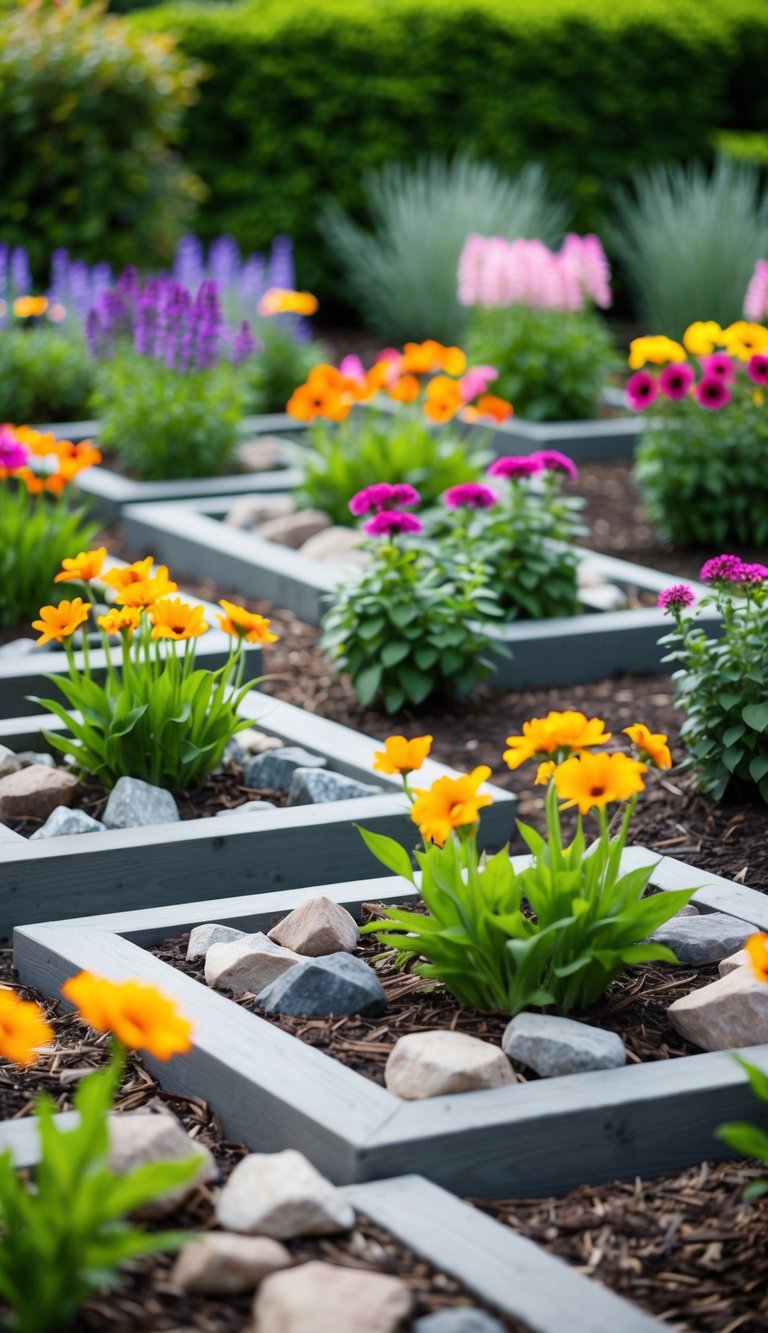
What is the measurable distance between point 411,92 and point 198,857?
8864 millimetres

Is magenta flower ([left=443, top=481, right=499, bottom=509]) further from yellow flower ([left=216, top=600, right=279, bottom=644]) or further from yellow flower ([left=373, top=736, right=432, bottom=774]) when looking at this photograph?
yellow flower ([left=373, top=736, right=432, bottom=774])

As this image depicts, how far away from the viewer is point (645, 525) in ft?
22.7

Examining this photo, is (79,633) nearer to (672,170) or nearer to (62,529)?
(62,529)

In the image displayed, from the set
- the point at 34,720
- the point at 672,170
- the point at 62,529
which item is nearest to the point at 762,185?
the point at 672,170

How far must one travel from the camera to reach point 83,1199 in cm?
193

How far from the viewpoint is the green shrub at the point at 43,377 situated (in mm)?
7824

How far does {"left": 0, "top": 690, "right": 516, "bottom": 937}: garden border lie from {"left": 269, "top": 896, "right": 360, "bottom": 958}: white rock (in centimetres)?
46

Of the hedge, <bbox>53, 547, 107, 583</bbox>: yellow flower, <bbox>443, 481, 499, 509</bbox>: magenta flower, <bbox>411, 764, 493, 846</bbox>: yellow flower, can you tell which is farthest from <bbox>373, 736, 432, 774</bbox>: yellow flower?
the hedge

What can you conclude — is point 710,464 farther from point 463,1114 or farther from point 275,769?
point 463,1114

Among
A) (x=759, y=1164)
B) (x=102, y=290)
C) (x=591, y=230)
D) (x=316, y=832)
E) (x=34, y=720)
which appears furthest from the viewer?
(x=591, y=230)

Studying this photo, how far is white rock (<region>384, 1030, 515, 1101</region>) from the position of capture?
8.16ft

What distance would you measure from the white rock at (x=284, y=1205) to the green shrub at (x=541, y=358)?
6086 millimetres

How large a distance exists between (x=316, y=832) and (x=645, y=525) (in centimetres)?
363

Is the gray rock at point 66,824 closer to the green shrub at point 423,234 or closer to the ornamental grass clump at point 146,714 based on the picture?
the ornamental grass clump at point 146,714
